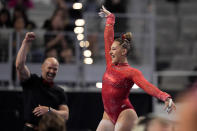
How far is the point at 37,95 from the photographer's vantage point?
549 cm

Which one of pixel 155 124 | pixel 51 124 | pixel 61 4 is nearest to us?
pixel 155 124

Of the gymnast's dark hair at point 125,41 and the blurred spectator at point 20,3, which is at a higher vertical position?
the blurred spectator at point 20,3

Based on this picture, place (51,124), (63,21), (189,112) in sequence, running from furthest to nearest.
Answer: (63,21), (51,124), (189,112)

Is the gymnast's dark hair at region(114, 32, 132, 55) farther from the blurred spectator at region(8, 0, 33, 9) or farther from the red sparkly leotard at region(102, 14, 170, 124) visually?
the blurred spectator at region(8, 0, 33, 9)

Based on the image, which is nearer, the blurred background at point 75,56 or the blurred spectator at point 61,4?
the blurred background at point 75,56

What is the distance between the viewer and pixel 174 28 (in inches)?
459

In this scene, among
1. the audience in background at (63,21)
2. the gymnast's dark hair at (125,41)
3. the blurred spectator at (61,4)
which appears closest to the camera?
the gymnast's dark hair at (125,41)

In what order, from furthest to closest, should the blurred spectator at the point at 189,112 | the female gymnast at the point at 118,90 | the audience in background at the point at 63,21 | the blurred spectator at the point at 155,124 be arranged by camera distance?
1. the audience in background at the point at 63,21
2. the female gymnast at the point at 118,90
3. the blurred spectator at the point at 155,124
4. the blurred spectator at the point at 189,112

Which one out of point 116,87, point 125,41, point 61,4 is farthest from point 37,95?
point 61,4

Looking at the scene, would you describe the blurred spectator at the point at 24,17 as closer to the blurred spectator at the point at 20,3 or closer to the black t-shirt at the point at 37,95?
the blurred spectator at the point at 20,3

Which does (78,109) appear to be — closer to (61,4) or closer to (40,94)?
(61,4)

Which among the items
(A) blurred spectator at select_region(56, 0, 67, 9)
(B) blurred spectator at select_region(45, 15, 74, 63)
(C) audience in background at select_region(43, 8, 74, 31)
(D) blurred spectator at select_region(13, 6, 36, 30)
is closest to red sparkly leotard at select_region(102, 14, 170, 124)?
(B) blurred spectator at select_region(45, 15, 74, 63)

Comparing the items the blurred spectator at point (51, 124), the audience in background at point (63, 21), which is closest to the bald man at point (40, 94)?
the blurred spectator at point (51, 124)

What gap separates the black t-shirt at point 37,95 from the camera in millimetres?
5469
